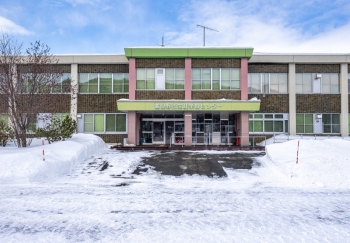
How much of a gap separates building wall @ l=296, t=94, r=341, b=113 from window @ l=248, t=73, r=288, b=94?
1672 millimetres

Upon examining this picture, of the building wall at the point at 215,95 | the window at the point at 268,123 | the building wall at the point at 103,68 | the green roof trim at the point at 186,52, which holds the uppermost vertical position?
the green roof trim at the point at 186,52

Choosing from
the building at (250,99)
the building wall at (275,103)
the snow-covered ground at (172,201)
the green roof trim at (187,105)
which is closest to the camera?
the snow-covered ground at (172,201)

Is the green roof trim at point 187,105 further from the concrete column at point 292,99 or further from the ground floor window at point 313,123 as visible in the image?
the ground floor window at point 313,123

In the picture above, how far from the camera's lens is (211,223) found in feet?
18.9

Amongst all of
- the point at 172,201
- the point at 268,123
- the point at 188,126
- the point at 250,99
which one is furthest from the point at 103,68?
the point at 172,201

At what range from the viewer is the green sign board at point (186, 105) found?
19.7 m

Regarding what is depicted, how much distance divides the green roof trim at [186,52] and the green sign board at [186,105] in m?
3.68

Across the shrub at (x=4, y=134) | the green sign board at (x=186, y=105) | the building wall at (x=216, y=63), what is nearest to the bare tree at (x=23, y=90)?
the shrub at (x=4, y=134)

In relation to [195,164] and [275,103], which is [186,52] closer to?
[275,103]

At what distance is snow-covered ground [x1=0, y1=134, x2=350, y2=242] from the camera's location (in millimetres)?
5242

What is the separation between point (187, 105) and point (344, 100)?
1409cm

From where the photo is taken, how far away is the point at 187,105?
19.7 m

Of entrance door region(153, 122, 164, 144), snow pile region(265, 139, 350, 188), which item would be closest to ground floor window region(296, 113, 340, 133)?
snow pile region(265, 139, 350, 188)

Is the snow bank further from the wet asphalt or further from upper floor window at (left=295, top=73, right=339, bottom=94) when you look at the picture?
upper floor window at (left=295, top=73, right=339, bottom=94)
